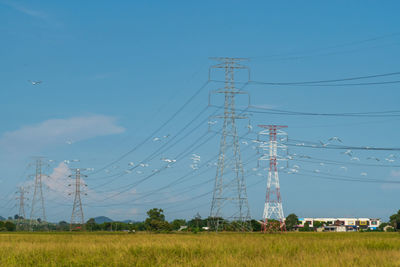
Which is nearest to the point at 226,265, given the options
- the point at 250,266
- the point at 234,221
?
the point at 250,266

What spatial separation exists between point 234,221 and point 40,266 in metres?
59.8

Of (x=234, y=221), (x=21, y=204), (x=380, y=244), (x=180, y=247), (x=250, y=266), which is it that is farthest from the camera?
(x=21, y=204)

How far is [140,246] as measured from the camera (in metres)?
38.3

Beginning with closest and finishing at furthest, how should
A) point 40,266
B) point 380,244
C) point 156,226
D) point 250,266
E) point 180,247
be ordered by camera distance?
point 250,266
point 40,266
point 180,247
point 380,244
point 156,226

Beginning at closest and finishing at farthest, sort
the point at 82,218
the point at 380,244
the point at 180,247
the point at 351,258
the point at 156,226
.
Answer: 1. the point at 351,258
2. the point at 180,247
3. the point at 380,244
4. the point at 82,218
5. the point at 156,226

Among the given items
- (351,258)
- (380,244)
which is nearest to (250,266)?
(351,258)

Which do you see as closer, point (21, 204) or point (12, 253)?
point (12, 253)

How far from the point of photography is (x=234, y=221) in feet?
294

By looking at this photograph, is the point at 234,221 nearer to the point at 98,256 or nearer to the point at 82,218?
the point at 98,256

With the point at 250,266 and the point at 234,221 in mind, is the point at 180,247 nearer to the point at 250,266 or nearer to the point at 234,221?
the point at 250,266

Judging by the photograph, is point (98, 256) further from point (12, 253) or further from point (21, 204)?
point (21, 204)

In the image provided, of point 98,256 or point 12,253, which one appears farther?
point 12,253

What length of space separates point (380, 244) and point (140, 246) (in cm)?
1858

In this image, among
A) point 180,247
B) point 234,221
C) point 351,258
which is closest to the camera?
point 351,258
